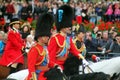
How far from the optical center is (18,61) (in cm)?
919

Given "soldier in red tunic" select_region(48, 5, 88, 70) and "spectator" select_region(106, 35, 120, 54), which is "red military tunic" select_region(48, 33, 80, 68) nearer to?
"soldier in red tunic" select_region(48, 5, 88, 70)

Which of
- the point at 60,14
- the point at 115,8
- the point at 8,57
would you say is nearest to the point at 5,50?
the point at 8,57

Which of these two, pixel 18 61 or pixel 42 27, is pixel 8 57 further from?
pixel 42 27

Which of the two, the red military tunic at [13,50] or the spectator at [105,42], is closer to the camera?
the red military tunic at [13,50]

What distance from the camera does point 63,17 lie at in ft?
24.4

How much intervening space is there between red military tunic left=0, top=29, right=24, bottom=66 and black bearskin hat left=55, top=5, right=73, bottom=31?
1.85 metres

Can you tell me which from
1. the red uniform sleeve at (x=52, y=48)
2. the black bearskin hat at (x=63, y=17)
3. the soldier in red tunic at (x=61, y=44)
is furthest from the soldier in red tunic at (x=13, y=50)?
the red uniform sleeve at (x=52, y=48)

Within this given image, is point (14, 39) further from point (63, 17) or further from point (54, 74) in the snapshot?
point (54, 74)

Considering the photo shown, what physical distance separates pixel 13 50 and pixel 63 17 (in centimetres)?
216

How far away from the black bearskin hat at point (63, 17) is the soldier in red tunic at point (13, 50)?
185cm

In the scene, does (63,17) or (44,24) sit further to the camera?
(63,17)

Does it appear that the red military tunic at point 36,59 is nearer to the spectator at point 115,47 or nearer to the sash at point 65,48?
the sash at point 65,48

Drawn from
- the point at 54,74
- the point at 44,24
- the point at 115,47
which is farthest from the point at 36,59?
the point at 115,47

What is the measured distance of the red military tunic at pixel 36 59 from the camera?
6215 mm
